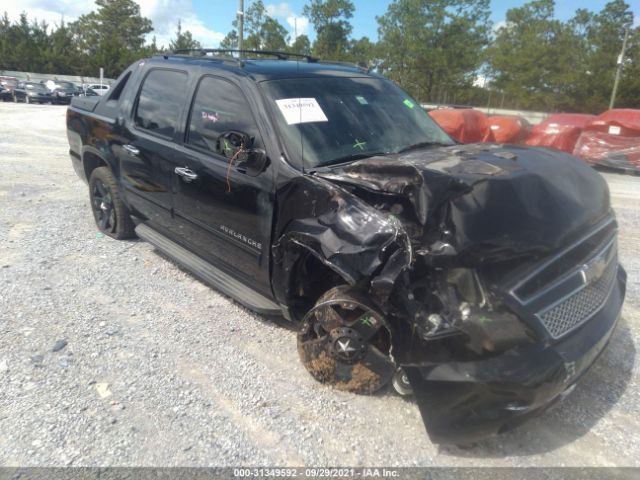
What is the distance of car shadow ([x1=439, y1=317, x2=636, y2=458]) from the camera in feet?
8.21

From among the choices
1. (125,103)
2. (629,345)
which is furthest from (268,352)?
(125,103)

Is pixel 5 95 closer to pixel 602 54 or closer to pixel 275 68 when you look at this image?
pixel 275 68

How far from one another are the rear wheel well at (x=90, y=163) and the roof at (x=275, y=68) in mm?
1656

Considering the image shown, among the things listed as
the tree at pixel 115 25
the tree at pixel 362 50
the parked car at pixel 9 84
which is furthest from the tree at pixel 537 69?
the tree at pixel 115 25

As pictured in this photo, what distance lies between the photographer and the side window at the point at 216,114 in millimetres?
3367

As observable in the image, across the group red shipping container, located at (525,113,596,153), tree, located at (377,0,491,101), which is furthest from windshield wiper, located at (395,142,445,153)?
tree, located at (377,0,491,101)

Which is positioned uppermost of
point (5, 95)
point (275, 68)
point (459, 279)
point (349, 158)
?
point (275, 68)

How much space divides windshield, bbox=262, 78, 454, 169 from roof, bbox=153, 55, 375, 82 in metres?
0.09

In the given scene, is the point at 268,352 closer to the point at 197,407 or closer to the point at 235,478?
the point at 197,407

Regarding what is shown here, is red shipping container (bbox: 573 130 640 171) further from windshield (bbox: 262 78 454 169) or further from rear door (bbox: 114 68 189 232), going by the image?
rear door (bbox: 114 68 189 232)

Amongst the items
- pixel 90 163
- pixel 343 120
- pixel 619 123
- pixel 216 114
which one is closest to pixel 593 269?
pixel 343 120

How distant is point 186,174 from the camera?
3729 millimetres

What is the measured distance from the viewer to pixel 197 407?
276 cm

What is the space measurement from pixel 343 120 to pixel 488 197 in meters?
1.34
